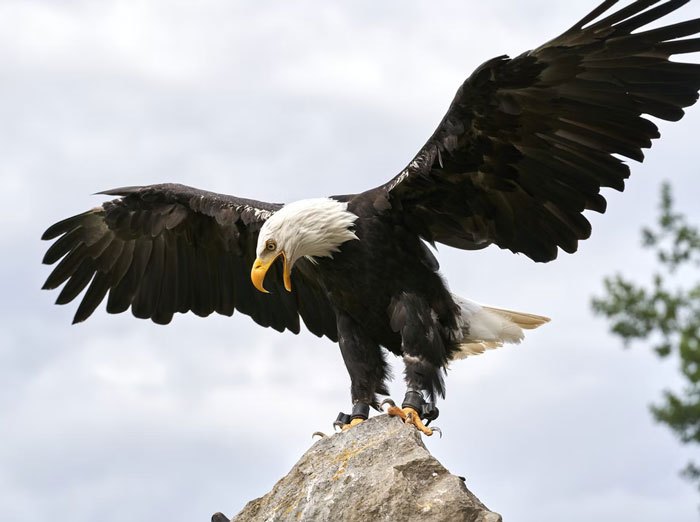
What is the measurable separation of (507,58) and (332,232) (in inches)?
63.5

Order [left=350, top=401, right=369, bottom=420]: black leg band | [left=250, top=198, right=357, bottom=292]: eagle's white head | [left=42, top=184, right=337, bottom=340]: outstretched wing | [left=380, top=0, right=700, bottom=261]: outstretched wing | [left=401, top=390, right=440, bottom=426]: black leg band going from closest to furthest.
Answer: [left=380, top=0, right=700, bottom=261]: outstretched wing, [left=401, top=390, right=440, bottom=426]: black leg band, [left=250, top=198, right=357, bottom=292]: eagle's white head, [left=350, top=401, right=369, bottom=420]: black leg band, [left=42, top=184, right=337, bottom=340]: outstretched wing

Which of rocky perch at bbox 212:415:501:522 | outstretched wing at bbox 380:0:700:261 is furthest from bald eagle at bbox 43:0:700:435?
rocky perch at bbox 212:415:501:522

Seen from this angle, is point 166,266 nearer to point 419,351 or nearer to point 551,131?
point 419,351

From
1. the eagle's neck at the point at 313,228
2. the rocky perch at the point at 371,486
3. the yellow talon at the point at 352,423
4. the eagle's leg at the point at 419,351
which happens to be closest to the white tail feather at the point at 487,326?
the eagle's leg at the point at 419,351

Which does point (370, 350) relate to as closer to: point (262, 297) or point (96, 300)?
point (262, 297)

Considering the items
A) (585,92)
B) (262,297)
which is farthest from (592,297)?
(585,92)

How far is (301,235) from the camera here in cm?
754

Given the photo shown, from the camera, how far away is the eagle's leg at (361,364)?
7875mm

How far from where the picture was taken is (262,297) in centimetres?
937

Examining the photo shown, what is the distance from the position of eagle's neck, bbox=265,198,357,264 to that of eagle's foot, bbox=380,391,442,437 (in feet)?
3.60

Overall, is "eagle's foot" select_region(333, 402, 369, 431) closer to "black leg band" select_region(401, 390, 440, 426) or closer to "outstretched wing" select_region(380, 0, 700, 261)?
"black leg band" select_region(401, 390, 440, 426)

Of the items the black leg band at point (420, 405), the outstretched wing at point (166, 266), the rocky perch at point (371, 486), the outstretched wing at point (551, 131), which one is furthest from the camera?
the outstretched wing at point (166, 266)

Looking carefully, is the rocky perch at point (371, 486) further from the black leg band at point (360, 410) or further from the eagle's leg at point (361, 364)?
the eagle's leg at point (361, 364)

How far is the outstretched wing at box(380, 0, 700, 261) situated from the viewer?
698 centimetres
